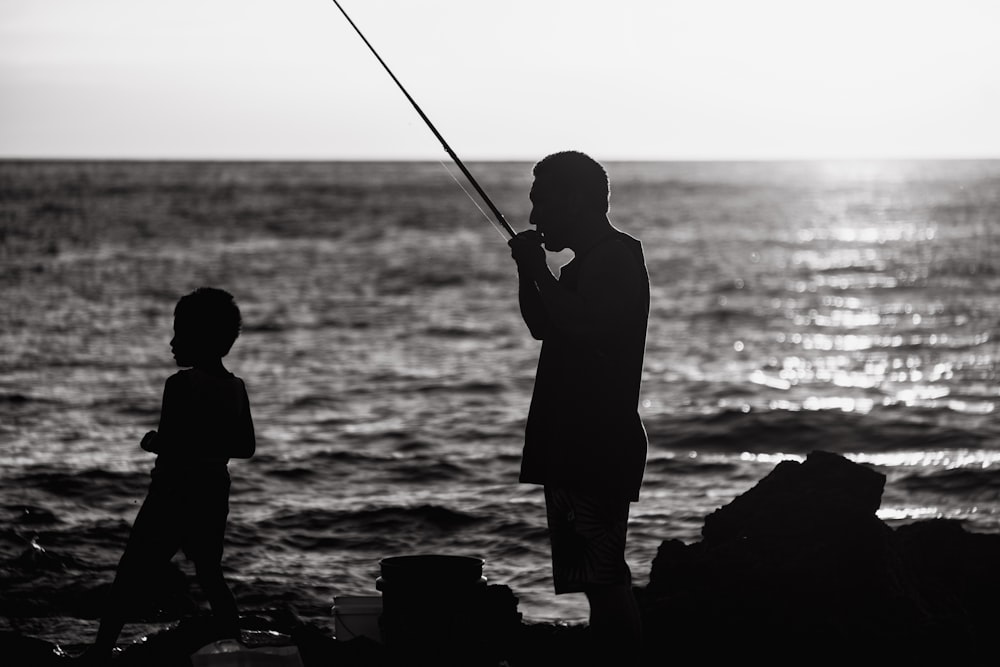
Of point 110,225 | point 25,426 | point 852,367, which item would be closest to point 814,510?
point 25,426

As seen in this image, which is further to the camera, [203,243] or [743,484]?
[203,243]

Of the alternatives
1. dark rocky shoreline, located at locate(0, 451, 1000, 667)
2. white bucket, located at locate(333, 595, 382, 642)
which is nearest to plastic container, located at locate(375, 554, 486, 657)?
white bucket, located at locate(333, 595, 382, 642)

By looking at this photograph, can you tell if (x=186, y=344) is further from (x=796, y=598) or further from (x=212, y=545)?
(x=796, y=598)

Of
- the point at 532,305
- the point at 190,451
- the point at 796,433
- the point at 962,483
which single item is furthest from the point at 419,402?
the point at 532,305

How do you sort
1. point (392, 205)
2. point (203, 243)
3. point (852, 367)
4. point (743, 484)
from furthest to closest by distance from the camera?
point (392, 205)
point (203, 243)
point (852, 367)
point (743, 484)

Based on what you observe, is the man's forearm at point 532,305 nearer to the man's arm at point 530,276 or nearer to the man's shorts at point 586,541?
the man's arm at point 530,276

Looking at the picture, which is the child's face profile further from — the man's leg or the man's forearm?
the man's leg

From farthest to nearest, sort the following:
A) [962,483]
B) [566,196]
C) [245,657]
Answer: [962,483] → [245,657] → [566,196]

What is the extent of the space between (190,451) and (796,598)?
3240mm

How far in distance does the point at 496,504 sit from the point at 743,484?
264 cm

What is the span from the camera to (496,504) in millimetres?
12281

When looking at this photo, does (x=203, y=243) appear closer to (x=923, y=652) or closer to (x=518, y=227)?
(x=518, y=227)

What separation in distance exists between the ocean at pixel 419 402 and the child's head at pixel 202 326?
9.53 feet

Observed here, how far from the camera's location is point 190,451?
5535 mm
